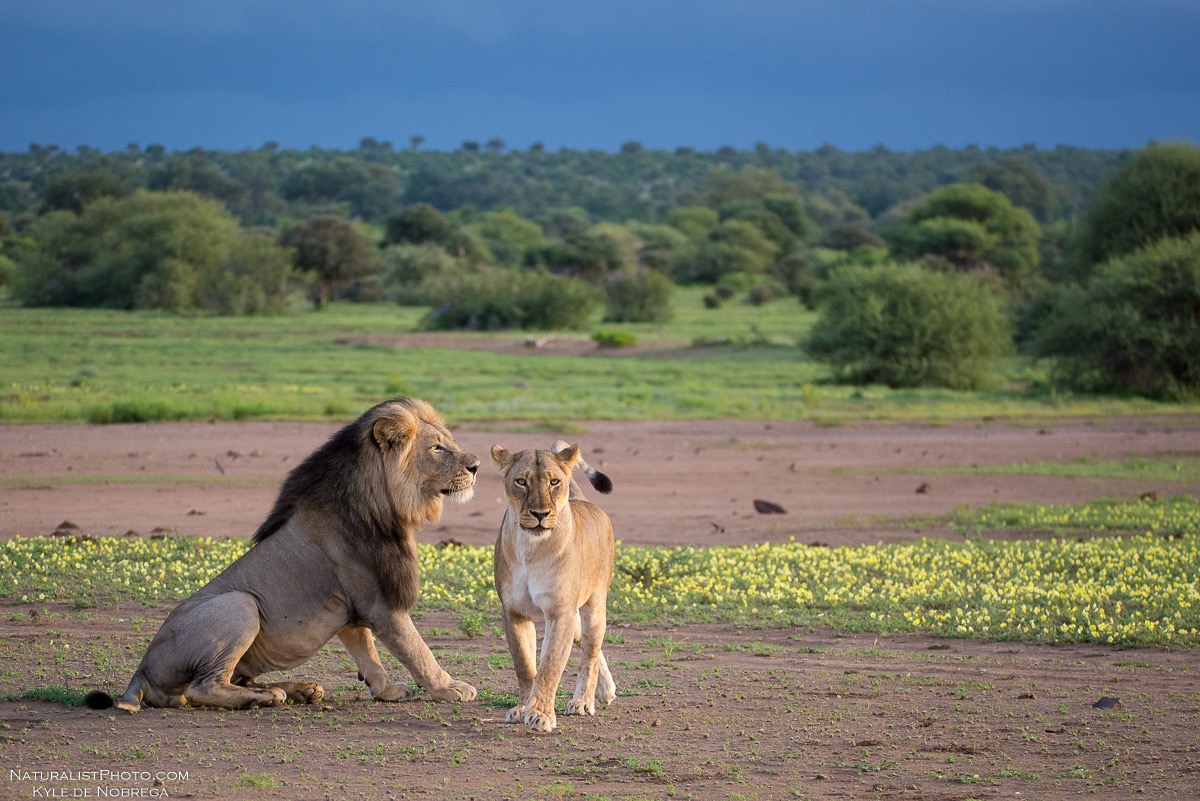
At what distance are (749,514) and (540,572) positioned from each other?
34.4 ft

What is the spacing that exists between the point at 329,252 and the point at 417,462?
177ft

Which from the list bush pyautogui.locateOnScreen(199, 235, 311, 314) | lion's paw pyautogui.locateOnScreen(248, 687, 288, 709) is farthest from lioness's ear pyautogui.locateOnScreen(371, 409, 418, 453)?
bush pyautogui.locateOnScreen(199, 235, 311, 314)

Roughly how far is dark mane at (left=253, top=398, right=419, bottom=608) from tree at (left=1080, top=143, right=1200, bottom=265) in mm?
35701

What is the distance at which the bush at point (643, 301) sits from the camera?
52.2 meters

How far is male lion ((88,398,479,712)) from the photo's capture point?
7203 mm

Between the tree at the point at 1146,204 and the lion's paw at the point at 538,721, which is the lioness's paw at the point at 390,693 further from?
the tree at the point at 1146,204

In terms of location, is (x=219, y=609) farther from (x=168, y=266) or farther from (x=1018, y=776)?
(x=168, y=266)

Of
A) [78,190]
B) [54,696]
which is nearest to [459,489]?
[54,696]

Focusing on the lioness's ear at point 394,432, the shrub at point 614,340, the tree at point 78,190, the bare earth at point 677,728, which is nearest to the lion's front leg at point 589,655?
the bare earth at point 677,728

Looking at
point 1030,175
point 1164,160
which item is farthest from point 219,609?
point 1030,175

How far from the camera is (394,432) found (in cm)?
746

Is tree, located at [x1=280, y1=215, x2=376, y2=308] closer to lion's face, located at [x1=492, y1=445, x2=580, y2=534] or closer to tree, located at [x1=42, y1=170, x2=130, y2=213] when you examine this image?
tree, located at [x1=42, y1=170, x2=130, y2=213]

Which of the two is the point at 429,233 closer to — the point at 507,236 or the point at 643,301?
the point at 507,236

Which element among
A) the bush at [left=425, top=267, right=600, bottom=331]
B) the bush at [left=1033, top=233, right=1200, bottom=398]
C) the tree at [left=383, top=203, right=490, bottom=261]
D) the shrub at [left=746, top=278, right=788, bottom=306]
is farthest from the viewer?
the tree at [left=383, top=203, right=490, bottom=261]
